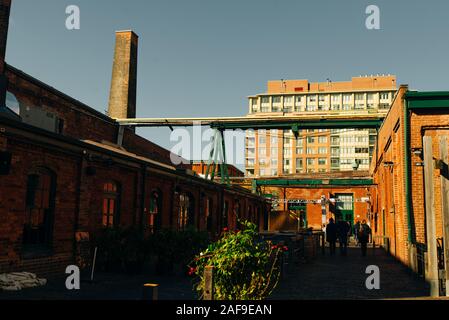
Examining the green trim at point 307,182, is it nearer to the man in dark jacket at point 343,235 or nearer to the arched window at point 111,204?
the man in dark jacket at point 343,235

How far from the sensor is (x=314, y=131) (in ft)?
315

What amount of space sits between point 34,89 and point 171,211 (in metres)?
8.10

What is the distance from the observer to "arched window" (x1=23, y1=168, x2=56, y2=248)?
432 inches

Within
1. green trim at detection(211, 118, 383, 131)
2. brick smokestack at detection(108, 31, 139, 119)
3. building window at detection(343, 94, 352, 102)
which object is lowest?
green trim at detection(211, 118, 383, 131)

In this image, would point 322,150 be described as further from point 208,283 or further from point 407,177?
point 208,283

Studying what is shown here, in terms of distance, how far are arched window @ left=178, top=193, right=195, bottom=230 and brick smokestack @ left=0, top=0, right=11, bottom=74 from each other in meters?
9.06

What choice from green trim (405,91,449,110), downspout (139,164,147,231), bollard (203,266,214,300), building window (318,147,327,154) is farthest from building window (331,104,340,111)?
bollard (203,266,214,300)

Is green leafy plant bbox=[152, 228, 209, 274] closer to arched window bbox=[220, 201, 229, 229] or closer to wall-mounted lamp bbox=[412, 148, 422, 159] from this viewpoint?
wall-mounted lamp bbox=[412, 148, 422, 159]

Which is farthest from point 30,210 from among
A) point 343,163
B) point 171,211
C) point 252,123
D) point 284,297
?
point 343,163

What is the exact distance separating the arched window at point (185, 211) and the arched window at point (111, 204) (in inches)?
211

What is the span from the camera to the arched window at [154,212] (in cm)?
1719

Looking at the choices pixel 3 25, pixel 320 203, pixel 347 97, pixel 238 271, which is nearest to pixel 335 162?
pixel 347 97

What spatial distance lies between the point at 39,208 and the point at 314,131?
88472mm

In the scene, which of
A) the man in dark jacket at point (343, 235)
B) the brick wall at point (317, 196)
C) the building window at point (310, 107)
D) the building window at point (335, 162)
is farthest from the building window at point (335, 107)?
the man in dark jacket at point (343, 235)
